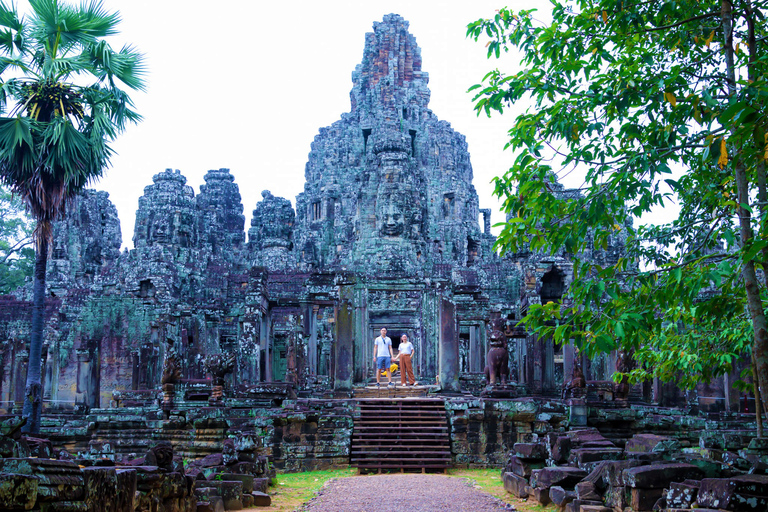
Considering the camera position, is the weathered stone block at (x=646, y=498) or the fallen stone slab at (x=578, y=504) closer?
the weathered stone block at (x=646, y=498)

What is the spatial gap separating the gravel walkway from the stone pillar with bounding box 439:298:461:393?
4567mm

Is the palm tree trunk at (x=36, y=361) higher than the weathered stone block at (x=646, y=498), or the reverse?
the palm tree trunk at (x=36, y=361)

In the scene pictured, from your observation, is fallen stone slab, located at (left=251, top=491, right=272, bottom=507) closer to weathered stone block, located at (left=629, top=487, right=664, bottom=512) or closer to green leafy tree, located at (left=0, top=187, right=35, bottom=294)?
weathered stone block, located at (left=629, top=487, right=664, bottom=512)

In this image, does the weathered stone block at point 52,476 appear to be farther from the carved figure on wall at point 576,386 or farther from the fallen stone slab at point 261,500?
the carved figure on wall at point 576,386

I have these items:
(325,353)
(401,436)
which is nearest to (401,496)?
(401,436)

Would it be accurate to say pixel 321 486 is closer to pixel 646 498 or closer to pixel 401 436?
pixel 401 436

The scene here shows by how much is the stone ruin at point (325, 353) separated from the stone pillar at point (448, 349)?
2.0 inches

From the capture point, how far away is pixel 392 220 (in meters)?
28.8

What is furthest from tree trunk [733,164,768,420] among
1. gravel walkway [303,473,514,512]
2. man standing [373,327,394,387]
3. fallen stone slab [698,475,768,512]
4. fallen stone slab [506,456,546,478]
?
man standing [373,327,394,387]

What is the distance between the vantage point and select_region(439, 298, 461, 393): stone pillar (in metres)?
16.3

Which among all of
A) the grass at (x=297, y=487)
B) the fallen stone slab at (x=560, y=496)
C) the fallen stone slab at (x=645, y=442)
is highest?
the fallen stone slab at (x=645, y=442)

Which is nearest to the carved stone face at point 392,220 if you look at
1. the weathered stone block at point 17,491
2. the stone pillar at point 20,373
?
the stone pillar at point 20,373

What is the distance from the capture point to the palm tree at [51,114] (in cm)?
1552

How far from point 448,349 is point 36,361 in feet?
29.3
